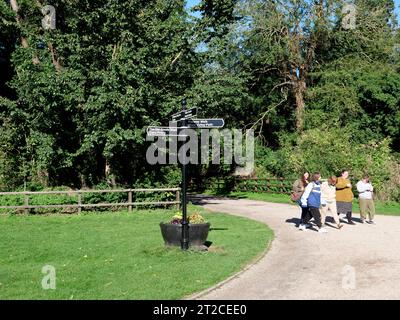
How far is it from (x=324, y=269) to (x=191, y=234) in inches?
130

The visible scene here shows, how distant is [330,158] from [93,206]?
13939 mm

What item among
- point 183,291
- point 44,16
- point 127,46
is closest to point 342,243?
point 183,291

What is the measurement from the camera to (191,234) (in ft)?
35.2

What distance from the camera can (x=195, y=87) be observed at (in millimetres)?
22062

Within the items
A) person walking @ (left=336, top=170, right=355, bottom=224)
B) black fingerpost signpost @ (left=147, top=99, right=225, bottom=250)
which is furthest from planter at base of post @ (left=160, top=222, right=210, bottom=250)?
person walking @ (left=336, top=170, right=355, bottom=224)

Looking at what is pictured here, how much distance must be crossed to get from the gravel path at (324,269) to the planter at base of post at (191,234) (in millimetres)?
1613

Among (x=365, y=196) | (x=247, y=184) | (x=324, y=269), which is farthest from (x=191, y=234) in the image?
(x=247, y=184)

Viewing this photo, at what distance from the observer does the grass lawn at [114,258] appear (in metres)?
7.40

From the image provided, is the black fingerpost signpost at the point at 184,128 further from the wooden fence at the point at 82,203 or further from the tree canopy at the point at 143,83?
the wooden fence at the point at 82,203

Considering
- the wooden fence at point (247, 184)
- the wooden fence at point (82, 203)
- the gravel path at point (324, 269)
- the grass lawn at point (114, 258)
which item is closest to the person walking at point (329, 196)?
the gravel path at point (324, 269)

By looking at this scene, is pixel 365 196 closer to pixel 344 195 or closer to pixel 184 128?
pixel 344 195

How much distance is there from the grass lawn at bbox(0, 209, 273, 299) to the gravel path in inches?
19.0

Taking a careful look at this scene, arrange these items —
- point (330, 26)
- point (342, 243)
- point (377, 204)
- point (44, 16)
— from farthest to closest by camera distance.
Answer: point (330, 26)
point (44, 16)
point (377, 204)
point (342, 243)

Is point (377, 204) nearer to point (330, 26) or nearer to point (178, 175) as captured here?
point (178, 175)
